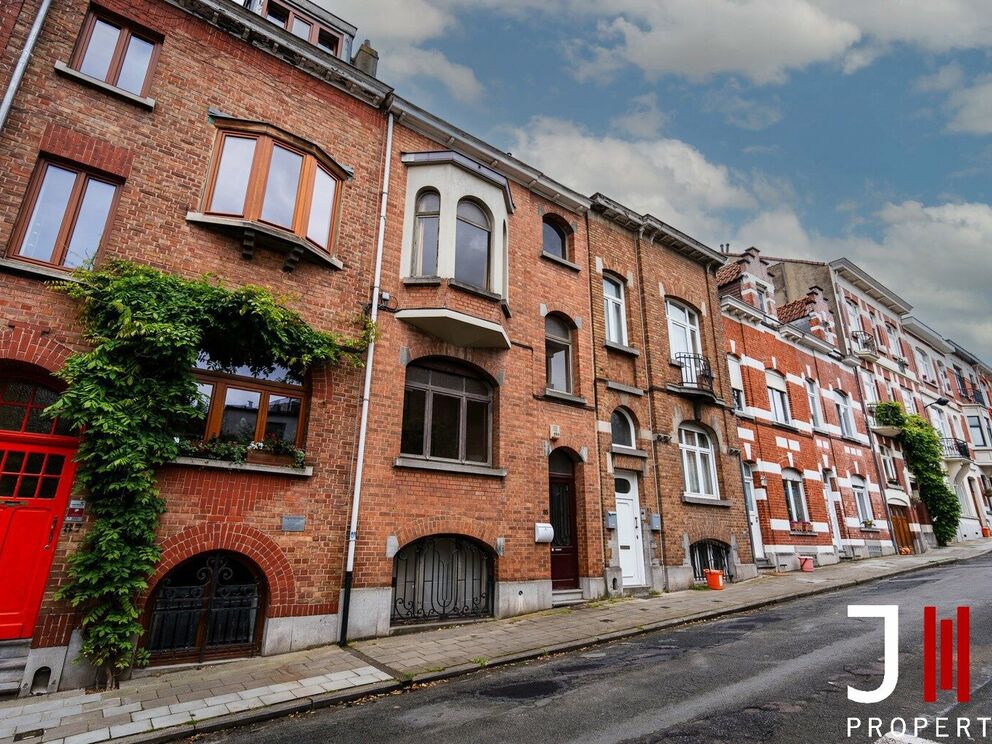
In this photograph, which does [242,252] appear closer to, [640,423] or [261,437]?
[261,437]

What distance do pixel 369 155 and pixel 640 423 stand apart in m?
9.15

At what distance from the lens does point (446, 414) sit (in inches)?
406

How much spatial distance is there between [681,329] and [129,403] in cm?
1415

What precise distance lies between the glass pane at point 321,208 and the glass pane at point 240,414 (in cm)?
310

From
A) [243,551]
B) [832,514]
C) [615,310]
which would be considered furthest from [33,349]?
[832,514]

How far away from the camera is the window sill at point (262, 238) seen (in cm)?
823

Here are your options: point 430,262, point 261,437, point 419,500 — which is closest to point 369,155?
point 430,262

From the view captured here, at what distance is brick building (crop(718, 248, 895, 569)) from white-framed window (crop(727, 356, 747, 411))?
0.04 metres

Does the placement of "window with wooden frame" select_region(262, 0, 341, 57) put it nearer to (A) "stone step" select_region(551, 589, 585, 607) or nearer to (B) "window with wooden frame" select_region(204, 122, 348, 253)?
(B) "window with wooden frame" select_region(204, 122, 348, 253)

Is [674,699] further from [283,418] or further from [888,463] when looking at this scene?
[888,463]

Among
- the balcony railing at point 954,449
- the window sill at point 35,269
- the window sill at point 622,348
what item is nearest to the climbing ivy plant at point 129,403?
the window sill at point 35,269

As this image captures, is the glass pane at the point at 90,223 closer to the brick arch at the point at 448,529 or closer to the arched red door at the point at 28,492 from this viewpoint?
the arched red door at the point at 28,492

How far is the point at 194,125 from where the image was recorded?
8641 millimetres

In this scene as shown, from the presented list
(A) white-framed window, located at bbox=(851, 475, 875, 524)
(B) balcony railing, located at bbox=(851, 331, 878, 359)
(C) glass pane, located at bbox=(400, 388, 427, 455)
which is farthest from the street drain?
(B) balcony railing, located at bbox=(851, 331, 878, 359)
